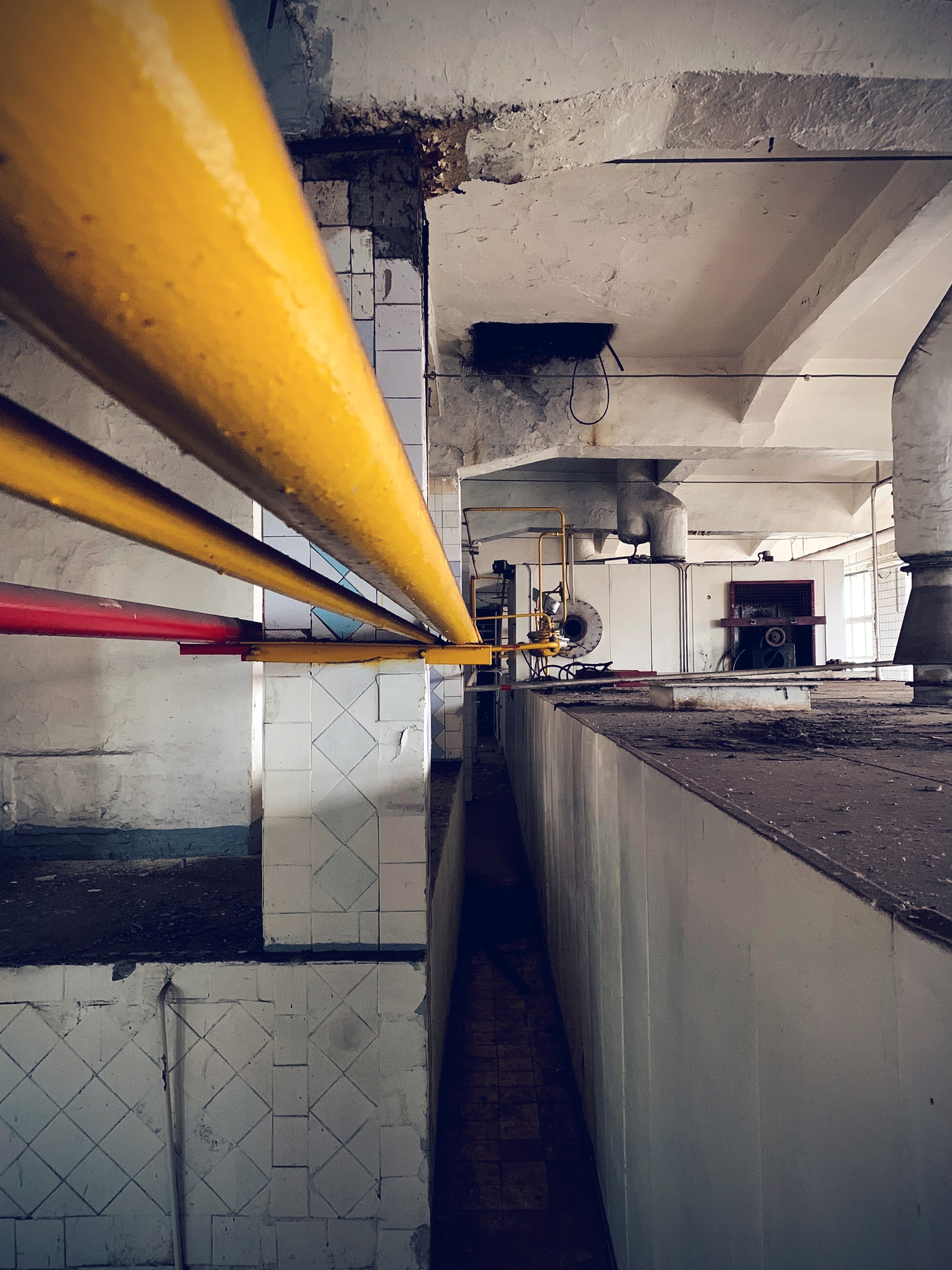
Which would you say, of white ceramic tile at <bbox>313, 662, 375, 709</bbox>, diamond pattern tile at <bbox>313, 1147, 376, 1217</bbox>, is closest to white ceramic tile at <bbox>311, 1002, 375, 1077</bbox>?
diamond pattern tile at <bbox>313, 1147, 376, 1217</bbox>

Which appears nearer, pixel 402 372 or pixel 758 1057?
pixel 758 1057

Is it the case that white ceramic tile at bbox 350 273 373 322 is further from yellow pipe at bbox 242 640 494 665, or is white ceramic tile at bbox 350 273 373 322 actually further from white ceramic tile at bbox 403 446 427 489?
yellow pipe at bbox 242 640 494 665

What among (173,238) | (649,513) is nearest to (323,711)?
(173,238)

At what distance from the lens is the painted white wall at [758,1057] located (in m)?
0.52

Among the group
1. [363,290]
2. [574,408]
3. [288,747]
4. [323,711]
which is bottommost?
[288,747]

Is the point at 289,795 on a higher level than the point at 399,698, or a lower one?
lower

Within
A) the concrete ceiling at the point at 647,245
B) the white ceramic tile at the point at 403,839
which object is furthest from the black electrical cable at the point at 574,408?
the white ceramic tile at the point at 403,839

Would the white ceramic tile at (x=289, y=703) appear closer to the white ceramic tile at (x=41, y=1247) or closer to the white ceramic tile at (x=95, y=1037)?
the white ceramic tile at (x=95, y=1037)

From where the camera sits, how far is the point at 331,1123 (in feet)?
5.87

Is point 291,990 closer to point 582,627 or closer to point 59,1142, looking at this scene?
point 59,1142

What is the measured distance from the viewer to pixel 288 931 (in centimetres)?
184

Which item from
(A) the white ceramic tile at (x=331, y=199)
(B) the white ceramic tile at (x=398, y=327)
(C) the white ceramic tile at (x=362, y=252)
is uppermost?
(A) the white ceramic tile at (x=331, y=199)

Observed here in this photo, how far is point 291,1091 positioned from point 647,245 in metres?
4.08

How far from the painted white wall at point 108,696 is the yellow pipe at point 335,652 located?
4.57 ft
